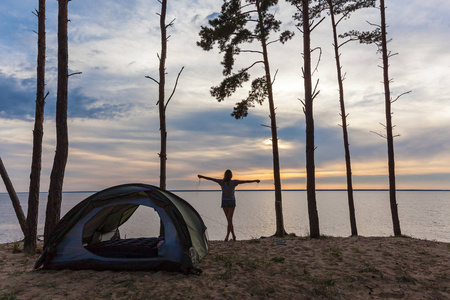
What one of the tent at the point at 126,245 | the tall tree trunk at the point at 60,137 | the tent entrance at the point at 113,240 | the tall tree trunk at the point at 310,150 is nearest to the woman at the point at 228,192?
the tent entrance at the point at 113,240

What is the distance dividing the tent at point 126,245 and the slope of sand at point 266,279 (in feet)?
0.79

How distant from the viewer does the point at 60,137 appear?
9.54 metres

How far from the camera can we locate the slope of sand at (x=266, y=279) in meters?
5.93

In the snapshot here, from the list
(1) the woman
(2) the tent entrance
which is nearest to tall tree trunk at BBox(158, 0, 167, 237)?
(2) the tent entrance

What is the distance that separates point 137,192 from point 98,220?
229cm

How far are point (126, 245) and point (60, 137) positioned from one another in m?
4.12

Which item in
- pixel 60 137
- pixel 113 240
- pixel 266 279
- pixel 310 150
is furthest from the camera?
pixel 310 150

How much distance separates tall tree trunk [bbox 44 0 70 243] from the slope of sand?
1.32 meters

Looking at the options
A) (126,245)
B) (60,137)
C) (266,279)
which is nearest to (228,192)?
(126,245)

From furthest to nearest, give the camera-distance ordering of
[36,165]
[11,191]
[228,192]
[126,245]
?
[11,191]
[228,192]
[36,165]
[126,245]

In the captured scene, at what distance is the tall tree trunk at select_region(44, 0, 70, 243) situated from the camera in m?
9.30

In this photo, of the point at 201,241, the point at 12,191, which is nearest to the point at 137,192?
the point at 201,241

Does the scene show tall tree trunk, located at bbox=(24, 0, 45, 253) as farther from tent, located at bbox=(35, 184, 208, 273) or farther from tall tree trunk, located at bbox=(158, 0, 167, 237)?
tall tree trunk, located at bbox=(158, 0, 167, 237)

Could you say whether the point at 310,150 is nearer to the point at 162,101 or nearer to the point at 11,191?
the point at 162,101
